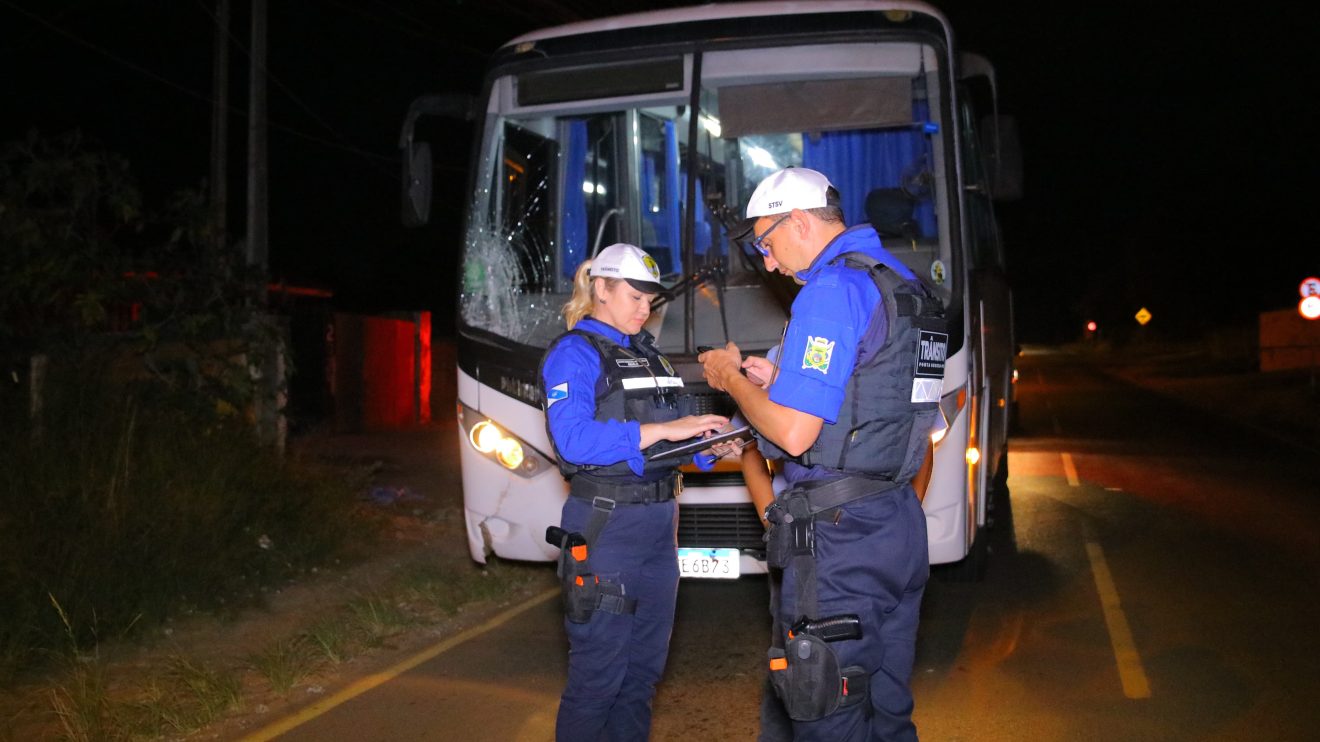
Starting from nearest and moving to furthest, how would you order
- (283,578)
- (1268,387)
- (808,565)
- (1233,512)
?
1. (808,565)
2. (283,578)
3. (1233,512)
4. (1268,387)

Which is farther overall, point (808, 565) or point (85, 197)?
point (85, 197)

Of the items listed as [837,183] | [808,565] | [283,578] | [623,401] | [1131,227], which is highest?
[1131,227]

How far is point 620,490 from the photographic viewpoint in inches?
161

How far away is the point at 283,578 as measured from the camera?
8.59 metres

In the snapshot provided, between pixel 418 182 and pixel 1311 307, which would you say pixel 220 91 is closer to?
pixel 418 182

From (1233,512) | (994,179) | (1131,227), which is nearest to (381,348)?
(1233,512)

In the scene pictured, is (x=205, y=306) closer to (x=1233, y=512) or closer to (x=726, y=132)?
(x=726, y=132)

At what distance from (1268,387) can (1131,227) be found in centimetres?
3808

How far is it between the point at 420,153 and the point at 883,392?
4.52 m

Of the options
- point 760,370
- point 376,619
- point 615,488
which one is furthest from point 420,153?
point 760,370

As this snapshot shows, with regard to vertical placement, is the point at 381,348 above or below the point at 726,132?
below

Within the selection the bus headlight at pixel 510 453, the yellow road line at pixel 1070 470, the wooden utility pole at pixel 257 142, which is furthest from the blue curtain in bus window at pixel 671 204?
the yellow road line at pixel 1070 470

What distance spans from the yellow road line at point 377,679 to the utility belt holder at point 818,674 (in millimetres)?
2916

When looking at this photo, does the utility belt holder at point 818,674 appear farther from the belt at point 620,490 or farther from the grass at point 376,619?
the grass at point 376,619
